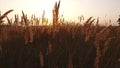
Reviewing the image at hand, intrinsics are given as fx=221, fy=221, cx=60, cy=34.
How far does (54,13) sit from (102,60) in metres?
0.71

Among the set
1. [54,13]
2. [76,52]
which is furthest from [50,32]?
[76,52]

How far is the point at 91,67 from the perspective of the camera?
1.82 m

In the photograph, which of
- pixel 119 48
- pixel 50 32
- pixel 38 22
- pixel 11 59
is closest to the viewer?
pixel 11 59

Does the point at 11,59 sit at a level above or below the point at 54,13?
below

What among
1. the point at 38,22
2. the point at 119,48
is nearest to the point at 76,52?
the point at 119,48

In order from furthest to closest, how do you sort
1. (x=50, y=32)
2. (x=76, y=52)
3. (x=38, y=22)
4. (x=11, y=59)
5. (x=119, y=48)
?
(x=38, y=22), (x=50, y=32), (x=119, y=48), (x=76, y=52), (x=11, y=59)

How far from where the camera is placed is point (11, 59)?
6.12 ft

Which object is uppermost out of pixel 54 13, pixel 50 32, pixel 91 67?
pixel 54 13

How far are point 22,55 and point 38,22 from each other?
2.05 metres

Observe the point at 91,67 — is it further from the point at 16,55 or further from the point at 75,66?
the point at 16,55

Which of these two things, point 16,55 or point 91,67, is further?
point 16,55

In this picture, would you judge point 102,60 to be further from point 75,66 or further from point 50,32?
point 50,32

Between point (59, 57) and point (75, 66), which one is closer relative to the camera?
point (75, 66)

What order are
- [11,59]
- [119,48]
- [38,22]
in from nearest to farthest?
1. [11,59]
2. [119,48]
3. [38,22]
